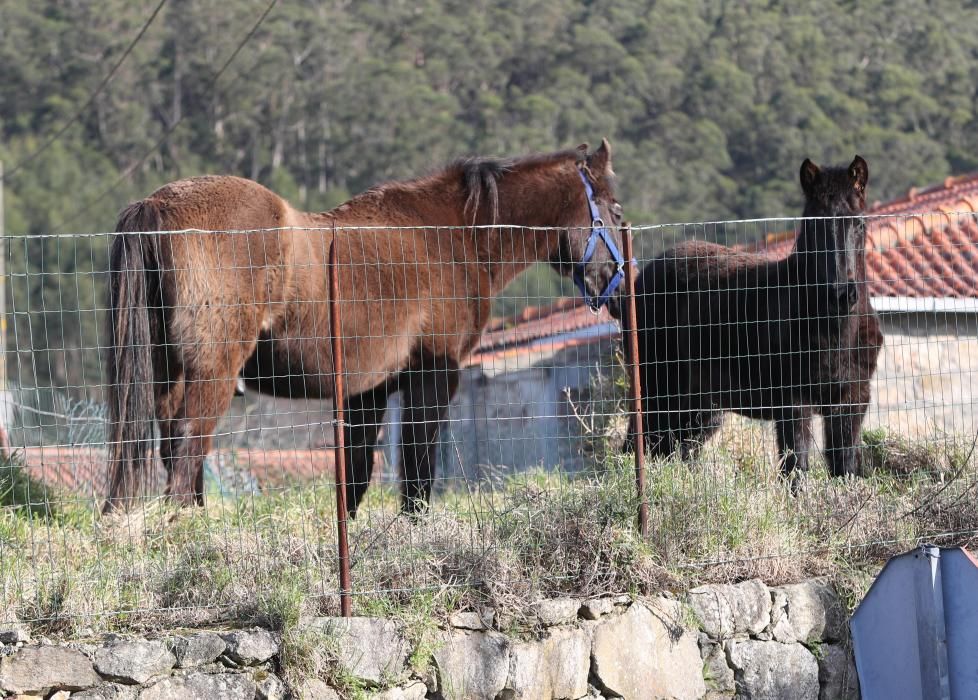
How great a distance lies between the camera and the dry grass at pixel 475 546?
507 cm

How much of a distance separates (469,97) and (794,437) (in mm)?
47755

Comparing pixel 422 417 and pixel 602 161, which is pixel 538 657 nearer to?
pixel 422 417

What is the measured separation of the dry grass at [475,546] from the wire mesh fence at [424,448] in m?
0.01

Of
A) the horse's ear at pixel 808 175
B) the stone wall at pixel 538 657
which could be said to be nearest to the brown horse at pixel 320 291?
the stone wall at pixel 538 657

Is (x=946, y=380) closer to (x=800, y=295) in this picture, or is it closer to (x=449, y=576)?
(x=800, y=295)

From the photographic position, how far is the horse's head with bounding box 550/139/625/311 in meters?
7.56

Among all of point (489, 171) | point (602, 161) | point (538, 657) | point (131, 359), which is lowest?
point (538, 657)

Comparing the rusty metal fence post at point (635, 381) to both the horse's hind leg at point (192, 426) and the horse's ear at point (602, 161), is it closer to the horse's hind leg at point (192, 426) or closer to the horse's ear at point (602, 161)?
the horse's ear at point (602, 161)

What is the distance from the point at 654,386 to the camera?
7.77 meters

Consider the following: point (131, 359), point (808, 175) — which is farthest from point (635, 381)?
point (131, 359)

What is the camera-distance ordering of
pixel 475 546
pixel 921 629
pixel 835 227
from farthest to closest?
1. pixel 835 227
2. pixel 475 546
3. pixel 921 629

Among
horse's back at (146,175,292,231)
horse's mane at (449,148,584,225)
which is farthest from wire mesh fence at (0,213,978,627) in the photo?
horse's mane at (449,148,584,225)

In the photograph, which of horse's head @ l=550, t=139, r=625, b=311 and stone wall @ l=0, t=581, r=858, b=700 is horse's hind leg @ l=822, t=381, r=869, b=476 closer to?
stone wall @ l=0, t=581, r=858, b=700

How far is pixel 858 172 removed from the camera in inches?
267
